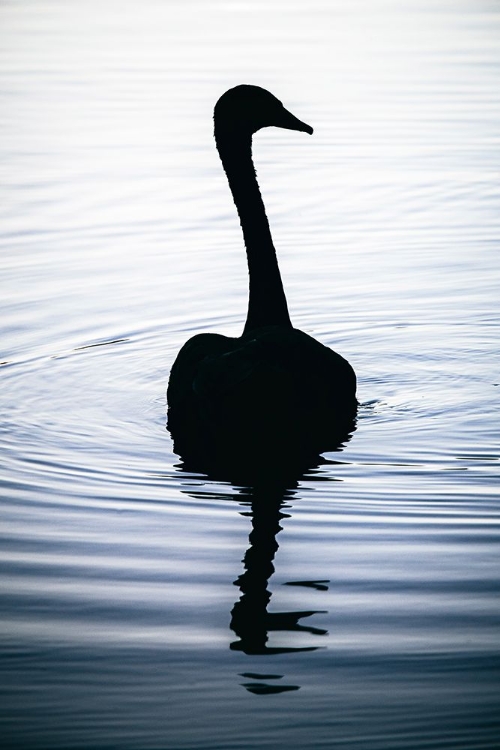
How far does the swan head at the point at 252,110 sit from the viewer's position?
8.25 meters

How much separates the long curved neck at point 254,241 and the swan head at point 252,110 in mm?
113

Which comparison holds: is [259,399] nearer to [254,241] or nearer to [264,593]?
[254,241]

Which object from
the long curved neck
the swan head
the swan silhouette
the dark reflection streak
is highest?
the swan head

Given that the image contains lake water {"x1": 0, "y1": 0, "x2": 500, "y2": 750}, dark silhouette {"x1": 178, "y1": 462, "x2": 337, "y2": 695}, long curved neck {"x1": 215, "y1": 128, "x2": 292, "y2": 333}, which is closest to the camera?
lake water {"x1": 0, "y1": 0, "x2": 500, "y2": 750}

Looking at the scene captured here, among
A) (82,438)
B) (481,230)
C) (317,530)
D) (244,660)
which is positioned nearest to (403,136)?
(481,230)

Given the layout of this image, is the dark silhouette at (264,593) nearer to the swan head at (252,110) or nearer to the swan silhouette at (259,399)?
the swan silhouette at (259,399)

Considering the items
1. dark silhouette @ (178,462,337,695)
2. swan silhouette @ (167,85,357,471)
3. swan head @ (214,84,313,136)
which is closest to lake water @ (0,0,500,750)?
dark silhouette @ (178,462,337,695)

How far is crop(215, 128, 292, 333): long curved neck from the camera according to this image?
795cm

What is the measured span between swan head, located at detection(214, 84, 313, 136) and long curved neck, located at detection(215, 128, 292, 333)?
0.11 metres

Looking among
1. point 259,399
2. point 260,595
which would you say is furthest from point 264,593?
point 259,399

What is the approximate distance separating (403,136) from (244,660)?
534 inches

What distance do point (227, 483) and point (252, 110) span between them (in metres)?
2.82

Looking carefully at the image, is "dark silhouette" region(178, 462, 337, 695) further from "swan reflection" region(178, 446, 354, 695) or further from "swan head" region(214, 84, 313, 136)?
"swan head" region(214, 84, 313, 136)

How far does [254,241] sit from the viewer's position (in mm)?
8219
